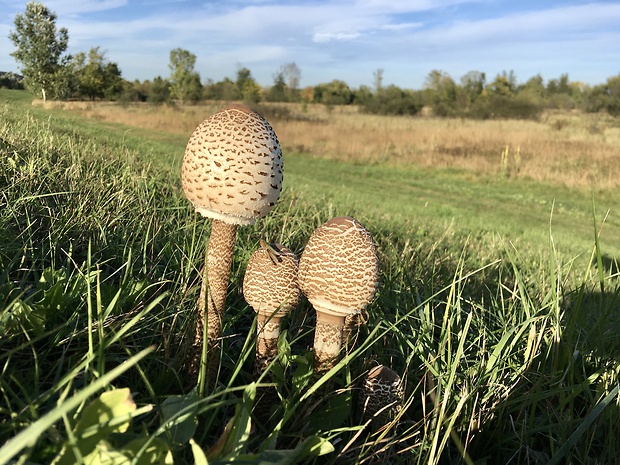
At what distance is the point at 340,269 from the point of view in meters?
1.55

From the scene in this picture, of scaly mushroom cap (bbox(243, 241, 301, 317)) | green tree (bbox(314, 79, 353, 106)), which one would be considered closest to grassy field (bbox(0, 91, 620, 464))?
scaly mushroom cap (bbox(243, 241, 301, 317))

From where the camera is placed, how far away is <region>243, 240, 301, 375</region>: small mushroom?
1.67 metres

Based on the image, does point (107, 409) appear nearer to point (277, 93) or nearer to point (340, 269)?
point (340, 269)

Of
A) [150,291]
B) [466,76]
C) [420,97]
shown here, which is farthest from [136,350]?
[466,76]

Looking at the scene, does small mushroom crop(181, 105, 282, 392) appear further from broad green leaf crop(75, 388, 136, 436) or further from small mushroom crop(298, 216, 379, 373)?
broad green leaf crop(75, 388, 136, 436)

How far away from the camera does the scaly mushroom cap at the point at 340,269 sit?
1.54 metres

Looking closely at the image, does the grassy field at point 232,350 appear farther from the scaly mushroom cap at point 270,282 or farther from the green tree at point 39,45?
the green tree at point 39,45

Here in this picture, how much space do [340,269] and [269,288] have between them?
0.93ft

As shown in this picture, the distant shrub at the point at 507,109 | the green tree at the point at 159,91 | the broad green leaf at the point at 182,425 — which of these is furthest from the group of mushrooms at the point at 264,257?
the green tree at the point at 159,91

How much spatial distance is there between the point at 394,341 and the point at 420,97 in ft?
166

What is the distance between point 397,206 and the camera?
9430mm

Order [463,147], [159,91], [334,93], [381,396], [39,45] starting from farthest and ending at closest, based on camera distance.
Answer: [334,93] < [159,91] < [463,147] < [39,45] < [381,396]

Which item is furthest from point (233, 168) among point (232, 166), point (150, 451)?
point (150, 451)

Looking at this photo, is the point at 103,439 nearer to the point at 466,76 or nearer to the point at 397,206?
the point at 397,206
